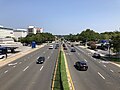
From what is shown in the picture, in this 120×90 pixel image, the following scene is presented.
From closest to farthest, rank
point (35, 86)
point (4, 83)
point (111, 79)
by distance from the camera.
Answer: point (35, 86) < point (4, 83) < point (111, 79)

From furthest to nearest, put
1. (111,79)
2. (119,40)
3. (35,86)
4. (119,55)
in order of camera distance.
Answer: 1. (119,55)
2. (119,40)
3. (111,79)
4. (35,86)

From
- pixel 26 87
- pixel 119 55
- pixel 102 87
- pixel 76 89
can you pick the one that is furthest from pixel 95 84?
pixel 119 55

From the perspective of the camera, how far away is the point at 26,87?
1008 inches

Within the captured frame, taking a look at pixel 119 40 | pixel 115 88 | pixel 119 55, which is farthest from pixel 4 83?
pixel 119 55

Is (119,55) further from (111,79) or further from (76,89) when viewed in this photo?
(76,89)

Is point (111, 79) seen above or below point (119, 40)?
below

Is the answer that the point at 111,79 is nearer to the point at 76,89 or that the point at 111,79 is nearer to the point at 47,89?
the point at 76,89

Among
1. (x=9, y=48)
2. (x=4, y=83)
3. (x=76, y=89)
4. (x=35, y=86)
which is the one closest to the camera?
(x=76, y=89)

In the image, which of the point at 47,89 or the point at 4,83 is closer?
the point at 47,89

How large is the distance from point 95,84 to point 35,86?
24.3 feet

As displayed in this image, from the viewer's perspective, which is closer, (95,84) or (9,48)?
(95,84)

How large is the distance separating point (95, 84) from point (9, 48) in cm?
6412

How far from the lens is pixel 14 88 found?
25.2 meters

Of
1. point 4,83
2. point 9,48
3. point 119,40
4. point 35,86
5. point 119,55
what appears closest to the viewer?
point 35,86
